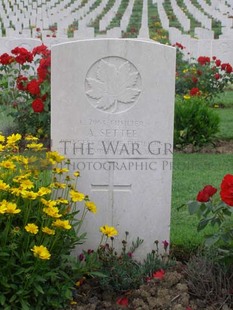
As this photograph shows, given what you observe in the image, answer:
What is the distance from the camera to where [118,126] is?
4746mm

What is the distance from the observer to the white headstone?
4676 millimetres

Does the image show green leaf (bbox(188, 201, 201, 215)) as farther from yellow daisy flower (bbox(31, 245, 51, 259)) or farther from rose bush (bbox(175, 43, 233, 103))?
rose bush (bbox(175, 43, 233, 103))

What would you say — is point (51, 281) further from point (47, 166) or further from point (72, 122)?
point (72, 122)

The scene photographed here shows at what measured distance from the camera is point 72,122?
15.5 feet

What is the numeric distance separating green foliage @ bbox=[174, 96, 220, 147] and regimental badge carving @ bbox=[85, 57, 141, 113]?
4394 millimetres

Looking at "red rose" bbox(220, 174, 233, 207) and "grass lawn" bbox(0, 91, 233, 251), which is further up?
"red rose" bbox(220, 174, 233, 207)

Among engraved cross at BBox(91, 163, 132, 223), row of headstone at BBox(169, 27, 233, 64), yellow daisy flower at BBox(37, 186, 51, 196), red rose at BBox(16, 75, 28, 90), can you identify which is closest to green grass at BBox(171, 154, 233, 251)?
engraved cross at BBox(91, 163, 132, 223)

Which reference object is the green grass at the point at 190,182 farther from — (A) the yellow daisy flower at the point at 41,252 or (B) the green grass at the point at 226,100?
(B) the green grass at the point at 226,100

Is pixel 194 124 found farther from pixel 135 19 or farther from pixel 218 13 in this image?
pixel 135 19

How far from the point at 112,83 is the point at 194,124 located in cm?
449

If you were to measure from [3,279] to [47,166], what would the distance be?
0.81 m

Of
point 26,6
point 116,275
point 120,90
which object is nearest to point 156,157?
point 120,90

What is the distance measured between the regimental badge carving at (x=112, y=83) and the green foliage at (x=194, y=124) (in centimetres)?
439

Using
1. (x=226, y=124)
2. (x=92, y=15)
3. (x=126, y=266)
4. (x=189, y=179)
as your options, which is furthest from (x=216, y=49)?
(x=92, y=15)
